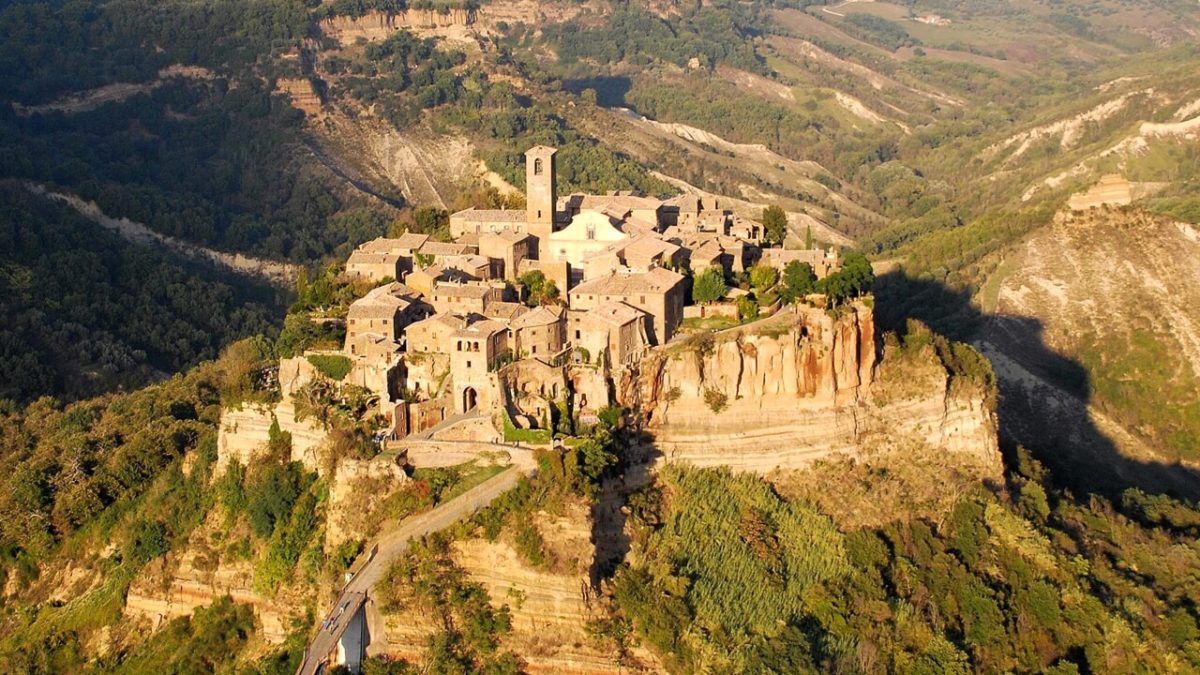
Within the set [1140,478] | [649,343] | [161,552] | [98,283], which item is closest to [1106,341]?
[1140,478]

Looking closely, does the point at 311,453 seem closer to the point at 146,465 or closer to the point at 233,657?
the point at 233,657

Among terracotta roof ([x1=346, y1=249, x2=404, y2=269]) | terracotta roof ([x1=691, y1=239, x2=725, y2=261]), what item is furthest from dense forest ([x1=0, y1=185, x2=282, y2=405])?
terracotta roof ([x1=691, y1=239, x2=725, y2=261])

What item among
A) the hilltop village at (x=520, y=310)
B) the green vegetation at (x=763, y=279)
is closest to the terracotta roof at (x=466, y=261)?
the hilltop village at (x=520, y=310)

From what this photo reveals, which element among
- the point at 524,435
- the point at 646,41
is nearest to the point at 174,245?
the point at 524,435

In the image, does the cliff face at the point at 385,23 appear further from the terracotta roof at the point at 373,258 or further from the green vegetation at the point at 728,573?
the green vegetation at the point at 728,573

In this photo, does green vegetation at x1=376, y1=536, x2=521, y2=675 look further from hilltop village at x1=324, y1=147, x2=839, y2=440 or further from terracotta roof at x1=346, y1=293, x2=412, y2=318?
terracotta roof at x1=346, y1=293, x2=412, y2=318

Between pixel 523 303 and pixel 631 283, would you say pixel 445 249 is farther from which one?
pixel 631 283
